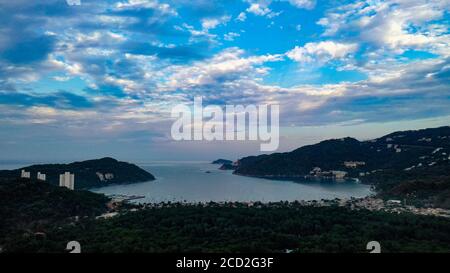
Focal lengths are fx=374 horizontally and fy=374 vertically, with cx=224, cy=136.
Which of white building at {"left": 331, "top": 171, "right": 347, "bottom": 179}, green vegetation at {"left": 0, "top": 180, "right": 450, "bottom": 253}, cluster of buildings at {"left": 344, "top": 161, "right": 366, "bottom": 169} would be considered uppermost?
cluster of buildings at {"left": 344, "top": 161, "right": 366, "bottom": 169}

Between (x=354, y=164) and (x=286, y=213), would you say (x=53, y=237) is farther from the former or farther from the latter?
(x=354, y=164)

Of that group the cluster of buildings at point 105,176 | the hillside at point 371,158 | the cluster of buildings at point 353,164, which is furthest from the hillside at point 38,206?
the cluster of buildings at point 353,164

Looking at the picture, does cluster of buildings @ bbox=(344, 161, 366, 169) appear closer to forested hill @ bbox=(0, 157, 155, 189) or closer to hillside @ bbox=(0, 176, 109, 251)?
forested hill @ bbox=(0, 157, 155, 189)

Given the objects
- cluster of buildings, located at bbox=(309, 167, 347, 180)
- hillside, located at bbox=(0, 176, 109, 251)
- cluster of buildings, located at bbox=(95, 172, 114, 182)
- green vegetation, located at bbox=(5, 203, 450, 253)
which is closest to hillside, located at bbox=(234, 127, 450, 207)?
cluster of buildings, located at bbox=(309, 167, 347, 180)

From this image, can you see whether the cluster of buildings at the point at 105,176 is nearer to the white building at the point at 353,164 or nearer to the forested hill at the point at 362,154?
the forested hill at the point at 362,154

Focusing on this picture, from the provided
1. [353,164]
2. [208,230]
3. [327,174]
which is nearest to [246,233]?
[208,230]
